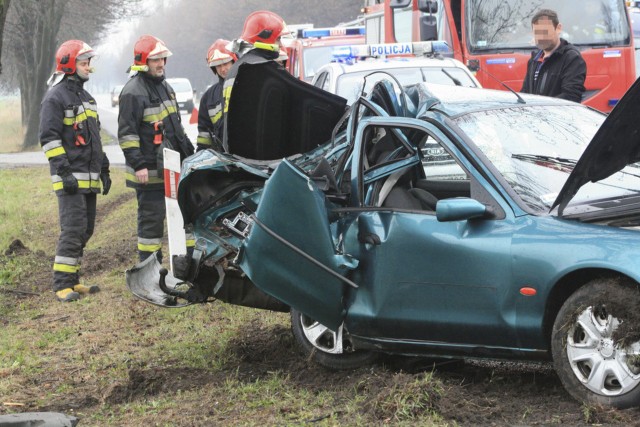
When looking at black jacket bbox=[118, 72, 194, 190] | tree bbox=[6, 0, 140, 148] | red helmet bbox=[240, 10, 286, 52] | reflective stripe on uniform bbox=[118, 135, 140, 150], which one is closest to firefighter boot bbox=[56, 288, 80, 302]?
black jacket bbox=[118, 72, 194, 190]

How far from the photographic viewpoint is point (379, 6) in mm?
18422

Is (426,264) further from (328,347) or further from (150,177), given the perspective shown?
(150,177)

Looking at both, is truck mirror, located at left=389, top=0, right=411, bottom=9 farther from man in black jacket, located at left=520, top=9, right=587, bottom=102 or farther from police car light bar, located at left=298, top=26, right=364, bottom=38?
police car light bar, located at left=298, top=26, right=364, bottom=38

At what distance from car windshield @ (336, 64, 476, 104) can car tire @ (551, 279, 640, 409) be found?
627 cm

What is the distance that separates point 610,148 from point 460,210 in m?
0.77

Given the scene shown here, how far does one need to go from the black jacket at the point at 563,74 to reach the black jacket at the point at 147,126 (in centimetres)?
325

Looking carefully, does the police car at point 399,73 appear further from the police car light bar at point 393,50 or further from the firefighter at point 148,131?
the firefighter at point 148,131

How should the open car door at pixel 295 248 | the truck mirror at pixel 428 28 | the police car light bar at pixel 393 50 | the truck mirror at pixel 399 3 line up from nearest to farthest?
the open car door at pixel 295 248
the police car light bar at pixel 393 50
the truck mirror at pixel 428 28
the truck mirror at pixel 399 3

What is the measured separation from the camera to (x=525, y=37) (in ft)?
43.6

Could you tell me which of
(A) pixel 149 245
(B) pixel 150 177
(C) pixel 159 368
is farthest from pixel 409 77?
(C) pixel 159 368

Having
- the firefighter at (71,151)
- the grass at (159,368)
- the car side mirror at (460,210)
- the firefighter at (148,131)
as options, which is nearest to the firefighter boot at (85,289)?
the firefighter at (71,151)

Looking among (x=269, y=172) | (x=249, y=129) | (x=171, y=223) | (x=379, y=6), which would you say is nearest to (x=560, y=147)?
(x=269, y=172)

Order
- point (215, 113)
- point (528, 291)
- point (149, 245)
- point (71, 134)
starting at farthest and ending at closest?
point (215, 113) → point (149, 245) → point (71, 134) → point (528, 291)

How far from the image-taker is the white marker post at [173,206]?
7461mm
